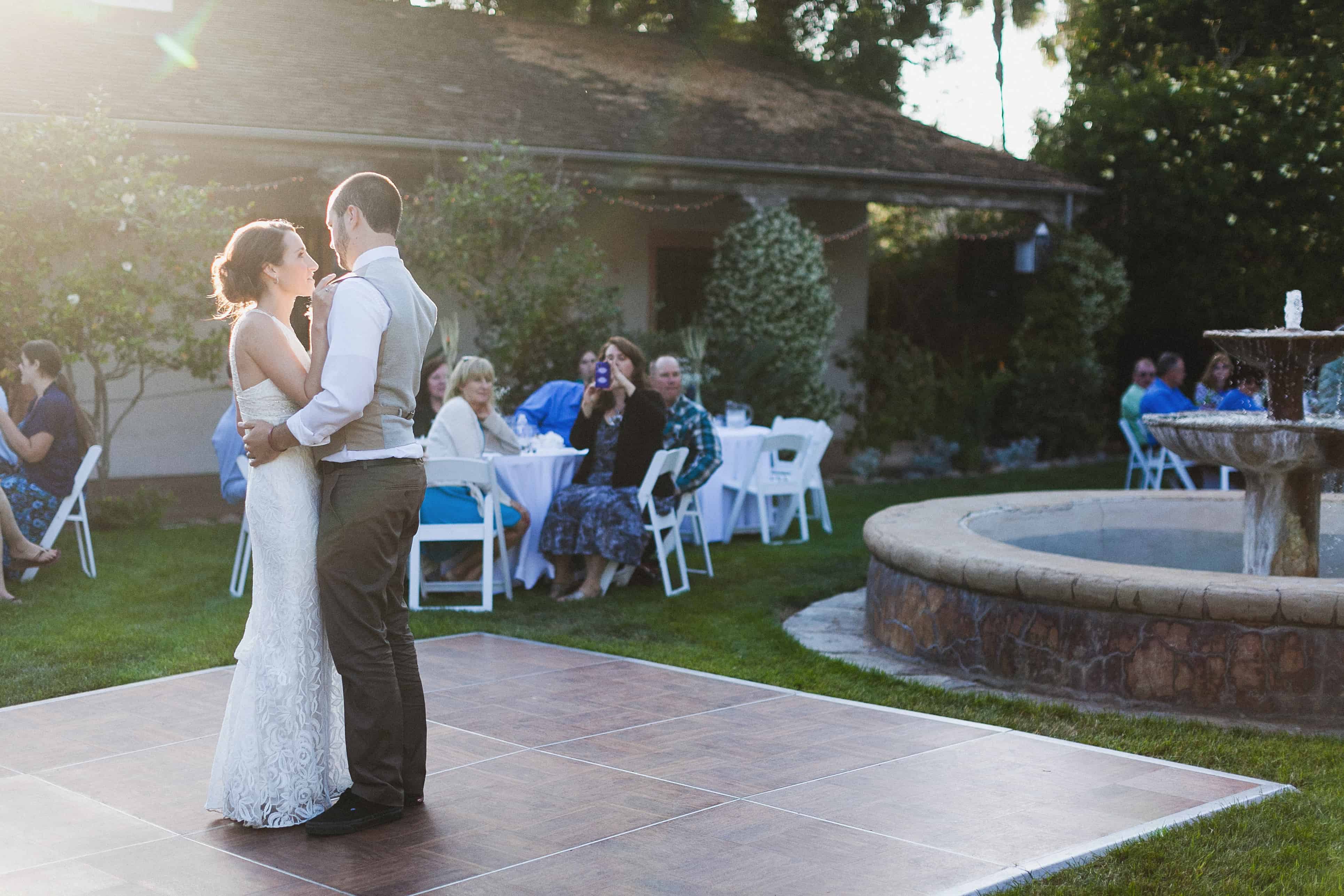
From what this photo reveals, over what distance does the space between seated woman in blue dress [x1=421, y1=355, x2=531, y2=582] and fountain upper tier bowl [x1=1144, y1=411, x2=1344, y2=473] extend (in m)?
3.45

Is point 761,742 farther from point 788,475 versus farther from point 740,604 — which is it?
point 788,475

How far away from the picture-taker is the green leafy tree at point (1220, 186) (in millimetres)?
16391

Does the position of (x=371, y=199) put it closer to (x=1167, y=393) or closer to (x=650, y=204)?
(x=1167, y=393)

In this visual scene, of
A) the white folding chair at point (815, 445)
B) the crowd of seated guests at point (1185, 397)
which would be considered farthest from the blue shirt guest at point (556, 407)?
the crowd of seated guests at point (1185, 397)

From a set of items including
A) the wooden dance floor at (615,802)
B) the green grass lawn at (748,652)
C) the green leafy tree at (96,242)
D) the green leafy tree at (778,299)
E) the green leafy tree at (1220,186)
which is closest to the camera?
the wooden dance floor at (615,802)

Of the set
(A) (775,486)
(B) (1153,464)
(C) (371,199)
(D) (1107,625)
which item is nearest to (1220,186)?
(B) (1153,464)

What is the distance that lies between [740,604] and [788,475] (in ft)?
9.08

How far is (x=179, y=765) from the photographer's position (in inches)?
172

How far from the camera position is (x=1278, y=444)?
6.00 metres

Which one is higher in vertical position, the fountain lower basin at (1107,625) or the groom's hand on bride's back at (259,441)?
the groom's hand on bride's back at (259,441)

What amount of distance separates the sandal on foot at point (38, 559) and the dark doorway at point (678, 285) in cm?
820

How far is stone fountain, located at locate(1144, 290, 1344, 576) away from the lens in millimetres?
6012

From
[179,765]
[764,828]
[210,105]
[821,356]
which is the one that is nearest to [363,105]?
[210,105]

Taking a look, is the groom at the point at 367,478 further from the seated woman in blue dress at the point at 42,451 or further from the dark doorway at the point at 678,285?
the dark doorway at the point at 678,285
